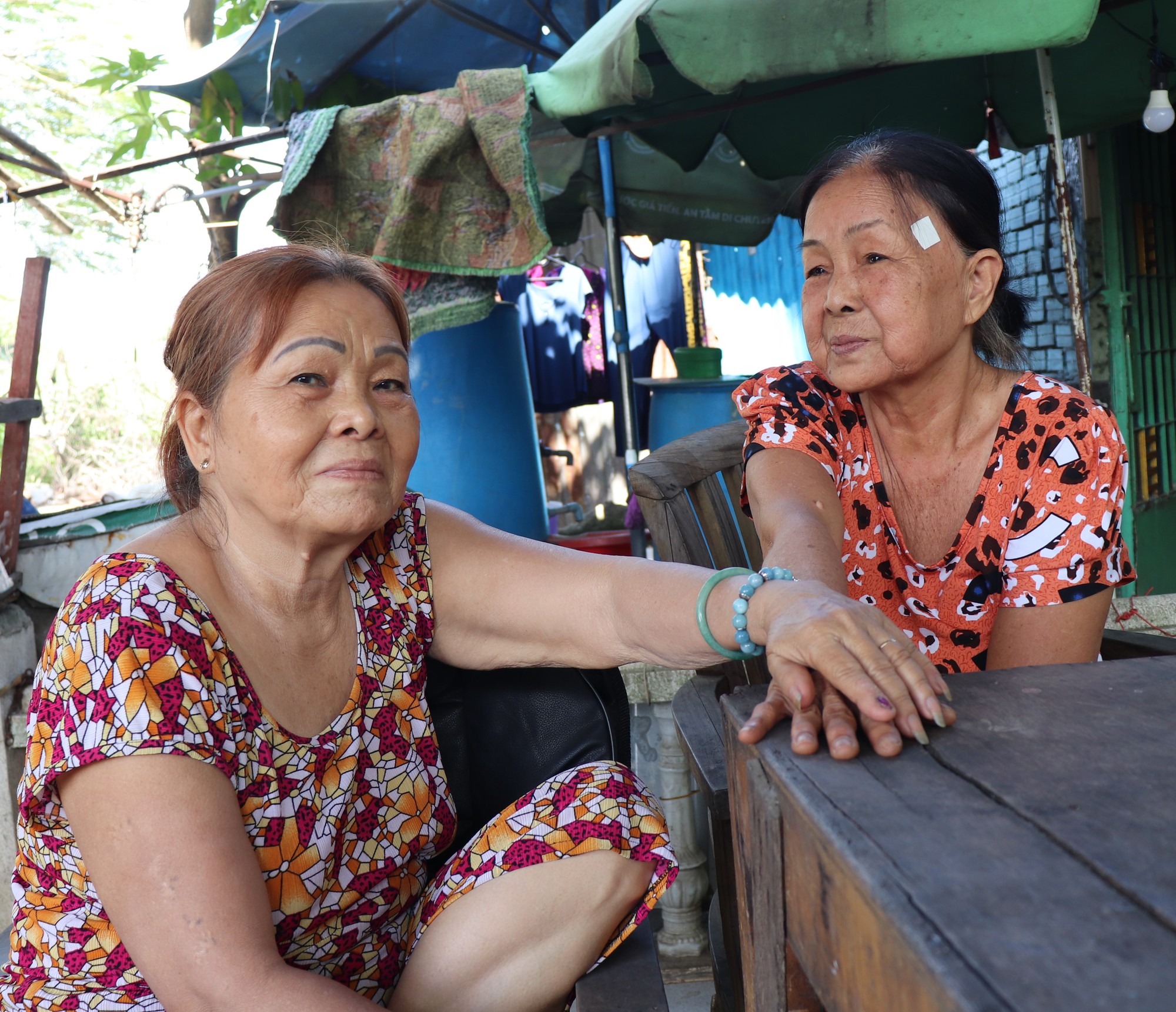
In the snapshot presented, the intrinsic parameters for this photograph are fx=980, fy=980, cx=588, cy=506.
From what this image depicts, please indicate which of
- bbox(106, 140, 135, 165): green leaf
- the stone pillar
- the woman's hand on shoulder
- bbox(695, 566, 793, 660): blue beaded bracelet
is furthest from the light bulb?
bbox(106, 140, 135, 165): green leaf

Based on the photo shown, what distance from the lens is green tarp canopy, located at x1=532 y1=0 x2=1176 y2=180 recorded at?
2.53 m

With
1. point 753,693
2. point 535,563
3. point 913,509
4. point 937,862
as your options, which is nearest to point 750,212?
point 913,509

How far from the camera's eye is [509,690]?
164 centimetres

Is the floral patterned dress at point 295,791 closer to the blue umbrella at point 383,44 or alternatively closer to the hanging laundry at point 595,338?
the blue umbrella at point 383,44

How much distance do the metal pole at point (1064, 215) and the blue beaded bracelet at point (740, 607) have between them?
214 cm

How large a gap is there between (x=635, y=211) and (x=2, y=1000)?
4722 mm

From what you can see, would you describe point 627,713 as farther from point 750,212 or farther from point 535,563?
point 750,212

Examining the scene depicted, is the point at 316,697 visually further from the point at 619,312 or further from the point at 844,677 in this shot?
the point at 619,312

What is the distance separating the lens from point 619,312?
4.52m

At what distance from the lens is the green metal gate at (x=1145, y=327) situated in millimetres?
4836

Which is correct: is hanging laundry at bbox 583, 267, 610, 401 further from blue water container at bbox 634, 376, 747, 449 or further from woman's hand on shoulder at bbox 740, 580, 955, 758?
woman's hand on shoulder at bbox 740, 580, 955, 758

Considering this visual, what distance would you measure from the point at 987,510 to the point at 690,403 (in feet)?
9.48

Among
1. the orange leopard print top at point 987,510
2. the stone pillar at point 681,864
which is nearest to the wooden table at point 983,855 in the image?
the orange leopard print top at point 987,510

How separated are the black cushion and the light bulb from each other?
2871 millimetres
